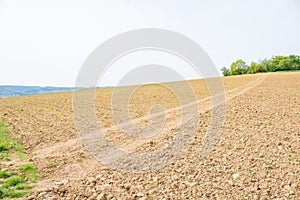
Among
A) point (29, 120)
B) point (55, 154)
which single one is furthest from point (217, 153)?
point (29, 120)

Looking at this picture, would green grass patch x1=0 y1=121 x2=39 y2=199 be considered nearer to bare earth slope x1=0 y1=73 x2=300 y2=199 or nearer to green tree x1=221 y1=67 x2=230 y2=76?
bare earth slope x1=0 y1=73 x2=300 y2=199

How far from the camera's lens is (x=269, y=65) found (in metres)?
87.2

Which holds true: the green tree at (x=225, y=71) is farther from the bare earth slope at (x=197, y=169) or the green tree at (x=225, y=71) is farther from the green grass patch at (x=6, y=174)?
the green grass patch at (x=6, y=174)

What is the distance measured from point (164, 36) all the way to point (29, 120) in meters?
9.46

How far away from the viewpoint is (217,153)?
Result: 279 inches

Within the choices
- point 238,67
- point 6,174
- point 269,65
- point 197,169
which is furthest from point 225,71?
point 6,174

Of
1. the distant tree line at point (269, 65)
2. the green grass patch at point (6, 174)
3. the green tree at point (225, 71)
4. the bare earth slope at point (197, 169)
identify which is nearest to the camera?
the bare earth slope at point (197, 169)

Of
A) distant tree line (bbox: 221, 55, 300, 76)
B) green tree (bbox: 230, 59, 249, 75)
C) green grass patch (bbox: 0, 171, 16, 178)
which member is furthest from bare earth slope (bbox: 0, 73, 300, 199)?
green tree (bbox: 230, 59, 249, 75)

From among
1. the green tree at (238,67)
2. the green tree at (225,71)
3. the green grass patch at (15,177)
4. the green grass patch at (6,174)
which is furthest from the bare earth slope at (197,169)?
the green tree at (225,71)

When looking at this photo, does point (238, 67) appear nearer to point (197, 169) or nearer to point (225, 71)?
point (225, 71)

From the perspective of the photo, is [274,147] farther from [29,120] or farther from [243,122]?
[29,120]

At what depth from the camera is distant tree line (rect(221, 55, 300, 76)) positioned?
84.5 meters

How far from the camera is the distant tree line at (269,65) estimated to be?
277 ft

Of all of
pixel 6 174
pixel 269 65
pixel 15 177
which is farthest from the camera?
pixel 269 65
